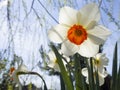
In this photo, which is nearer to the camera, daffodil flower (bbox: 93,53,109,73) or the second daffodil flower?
the second daffodil flower

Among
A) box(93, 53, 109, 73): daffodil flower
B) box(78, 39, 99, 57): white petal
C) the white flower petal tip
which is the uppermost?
the white flower petal tip

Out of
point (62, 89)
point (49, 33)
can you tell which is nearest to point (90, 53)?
point (49, 33)

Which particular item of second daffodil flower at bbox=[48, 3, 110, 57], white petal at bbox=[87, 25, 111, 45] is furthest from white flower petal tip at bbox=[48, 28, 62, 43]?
white petal at bbox=[87, 25, 111, 45]

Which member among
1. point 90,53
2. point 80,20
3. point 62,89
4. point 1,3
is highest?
point 1,3

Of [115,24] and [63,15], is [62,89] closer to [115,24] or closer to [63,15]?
[63,15]

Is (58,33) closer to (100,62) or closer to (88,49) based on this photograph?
(88,49)

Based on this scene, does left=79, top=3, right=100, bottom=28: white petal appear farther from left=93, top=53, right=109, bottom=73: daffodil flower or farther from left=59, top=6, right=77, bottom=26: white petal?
left=93, top=53, right=109, bottom=73: daffodil flower
